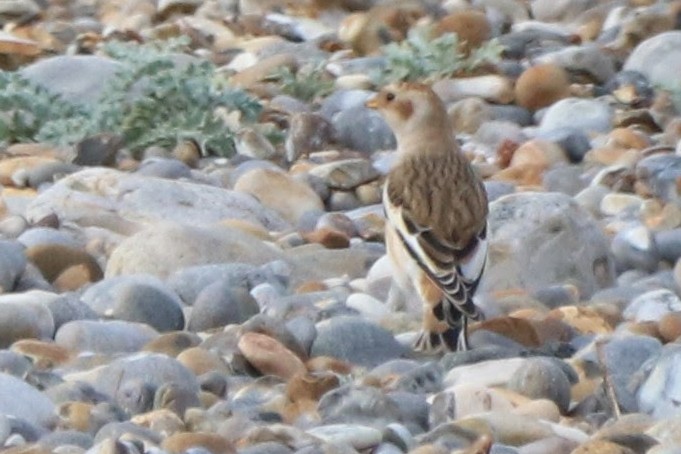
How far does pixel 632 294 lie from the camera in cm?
714

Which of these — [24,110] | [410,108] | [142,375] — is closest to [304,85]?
[24,110]

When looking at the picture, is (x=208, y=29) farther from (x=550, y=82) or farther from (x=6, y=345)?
(x=6, y=345)

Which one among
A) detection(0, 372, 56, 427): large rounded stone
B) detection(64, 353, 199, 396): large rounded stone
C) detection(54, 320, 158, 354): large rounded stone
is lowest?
detection(54, 320, 158, 354): large rounded stone

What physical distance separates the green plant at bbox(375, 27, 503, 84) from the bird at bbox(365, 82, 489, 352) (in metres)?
2.90

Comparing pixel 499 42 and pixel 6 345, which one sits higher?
pixel 6 345

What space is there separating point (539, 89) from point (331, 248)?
8.91 feet

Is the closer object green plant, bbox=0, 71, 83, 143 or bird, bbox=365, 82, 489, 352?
bird, bbox=365, 82, 489, 352

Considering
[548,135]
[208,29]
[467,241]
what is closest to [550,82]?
[548,135]

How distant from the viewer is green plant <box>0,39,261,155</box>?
376 inches

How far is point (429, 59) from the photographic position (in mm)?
10711

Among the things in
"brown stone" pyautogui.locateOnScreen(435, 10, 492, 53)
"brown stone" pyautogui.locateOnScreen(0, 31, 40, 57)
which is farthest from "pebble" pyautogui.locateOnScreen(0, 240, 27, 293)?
"brown stone" pyautogui.locateOnScreen(435, 10, 492, 53)

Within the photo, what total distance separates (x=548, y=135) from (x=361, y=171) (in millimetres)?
1115

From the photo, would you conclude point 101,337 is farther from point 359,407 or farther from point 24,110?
point 24,110

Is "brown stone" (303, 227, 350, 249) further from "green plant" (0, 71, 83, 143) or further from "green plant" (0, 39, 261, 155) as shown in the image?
"green plant" (0, 71, 83, 143)
